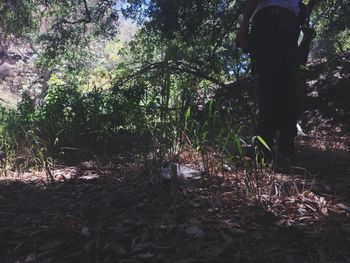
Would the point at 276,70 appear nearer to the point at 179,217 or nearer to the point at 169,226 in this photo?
the point at 179,217

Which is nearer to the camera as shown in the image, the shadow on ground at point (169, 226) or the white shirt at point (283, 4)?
the shadow on ground at point (169, 226)

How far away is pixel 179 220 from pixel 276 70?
5.12ft

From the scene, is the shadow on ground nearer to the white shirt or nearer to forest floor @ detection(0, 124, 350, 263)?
forest floor @ detection(0, 124, 350, 263)

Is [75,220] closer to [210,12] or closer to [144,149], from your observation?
[144,149]

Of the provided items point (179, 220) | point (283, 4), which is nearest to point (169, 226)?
point (179, 220)

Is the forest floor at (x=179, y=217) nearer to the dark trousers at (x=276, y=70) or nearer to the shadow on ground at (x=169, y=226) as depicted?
the shadow on ground at (x=169, y=226)

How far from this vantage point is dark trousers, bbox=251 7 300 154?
11.5ft

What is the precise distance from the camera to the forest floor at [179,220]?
2.18 m

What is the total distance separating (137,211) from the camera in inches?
106

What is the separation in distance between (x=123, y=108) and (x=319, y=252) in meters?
4.02

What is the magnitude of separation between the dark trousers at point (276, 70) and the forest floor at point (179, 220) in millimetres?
389

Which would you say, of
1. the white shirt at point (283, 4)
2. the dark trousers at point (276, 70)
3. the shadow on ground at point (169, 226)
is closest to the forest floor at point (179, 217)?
the shadow on ground at point (169, 226)

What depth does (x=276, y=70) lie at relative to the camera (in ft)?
11.6

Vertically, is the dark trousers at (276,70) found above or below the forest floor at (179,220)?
above
